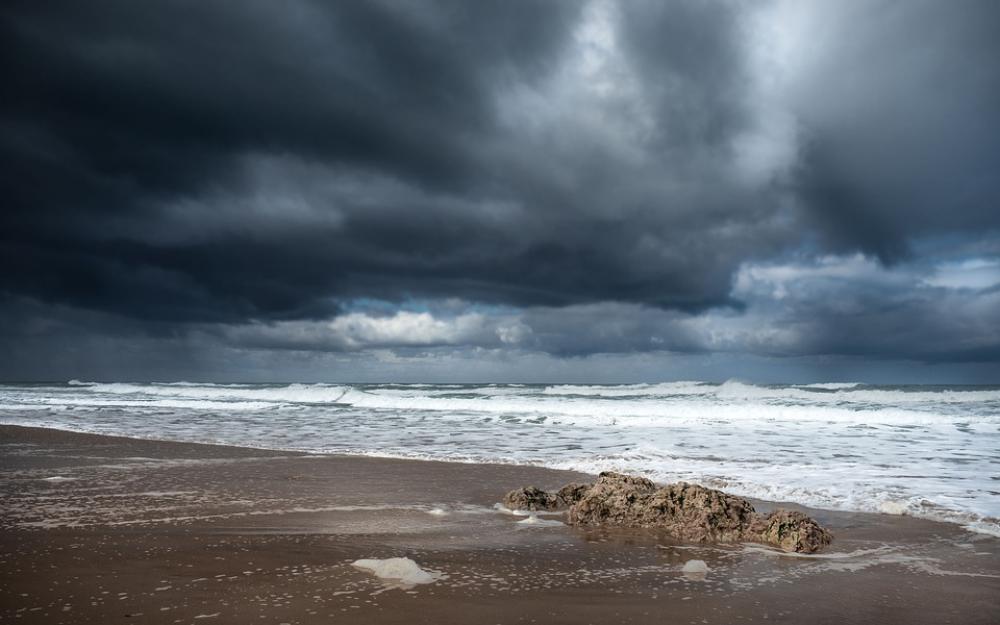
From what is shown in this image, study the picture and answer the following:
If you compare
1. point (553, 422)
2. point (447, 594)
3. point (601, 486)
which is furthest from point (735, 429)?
point (447, 594)

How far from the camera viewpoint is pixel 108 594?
11.8 feet

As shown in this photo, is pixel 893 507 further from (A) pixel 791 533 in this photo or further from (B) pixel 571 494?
(B) pixel 571 494

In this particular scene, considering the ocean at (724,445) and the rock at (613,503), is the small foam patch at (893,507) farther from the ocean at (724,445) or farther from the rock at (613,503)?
the rock at (613,503)

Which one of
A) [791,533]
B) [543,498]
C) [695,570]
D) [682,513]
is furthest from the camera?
[543,498]

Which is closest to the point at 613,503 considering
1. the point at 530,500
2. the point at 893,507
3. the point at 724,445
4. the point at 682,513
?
the point at 682,513

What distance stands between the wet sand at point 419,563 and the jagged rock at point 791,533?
145mm

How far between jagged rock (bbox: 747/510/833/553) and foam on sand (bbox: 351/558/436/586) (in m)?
2.82

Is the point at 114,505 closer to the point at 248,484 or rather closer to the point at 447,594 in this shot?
the point at 248,484

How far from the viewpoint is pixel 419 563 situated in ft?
14.2

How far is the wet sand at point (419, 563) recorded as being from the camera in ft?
11.1

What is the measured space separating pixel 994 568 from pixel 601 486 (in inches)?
121

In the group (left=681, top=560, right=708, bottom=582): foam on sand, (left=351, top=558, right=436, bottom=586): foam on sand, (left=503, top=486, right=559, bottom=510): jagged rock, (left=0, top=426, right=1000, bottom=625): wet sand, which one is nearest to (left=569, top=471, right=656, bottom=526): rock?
(left=0, top=426, right=1000, bottom=625): wet sand

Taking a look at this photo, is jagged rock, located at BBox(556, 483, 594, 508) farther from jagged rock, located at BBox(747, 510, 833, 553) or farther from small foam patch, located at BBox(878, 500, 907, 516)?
small foam patch, located at BBox(878, 500, 907, 516)

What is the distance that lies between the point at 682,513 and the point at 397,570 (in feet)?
8.95
